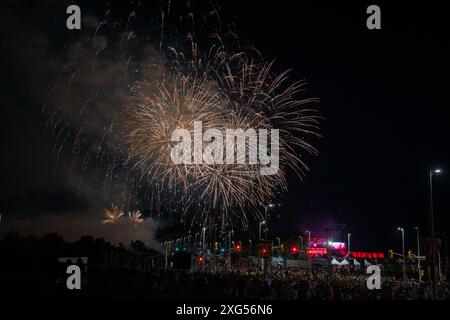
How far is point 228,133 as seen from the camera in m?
28.9

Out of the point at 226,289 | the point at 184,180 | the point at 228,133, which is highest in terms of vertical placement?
the point at 228,133

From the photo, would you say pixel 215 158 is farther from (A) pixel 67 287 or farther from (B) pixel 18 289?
(B) pixel 18 289

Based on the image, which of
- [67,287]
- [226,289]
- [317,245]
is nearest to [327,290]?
[226,289]
